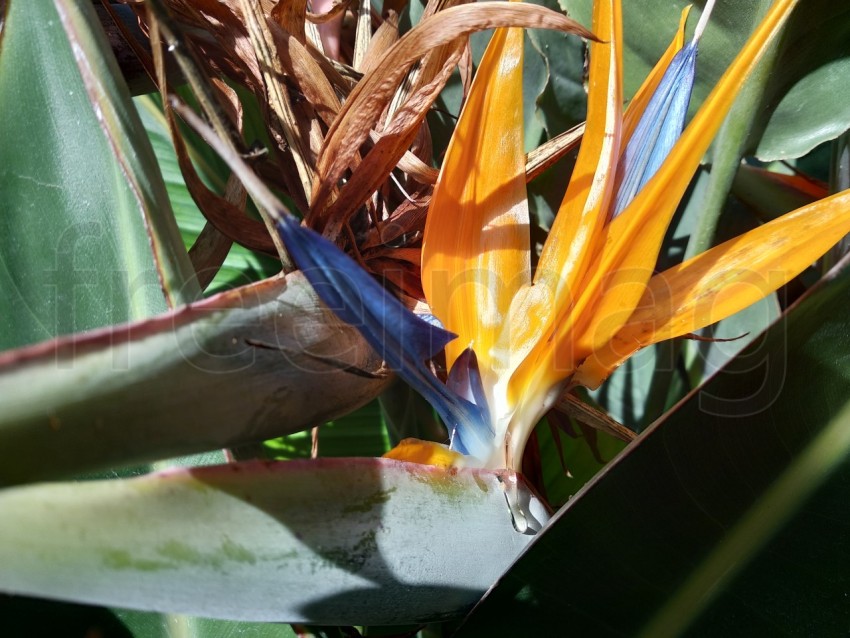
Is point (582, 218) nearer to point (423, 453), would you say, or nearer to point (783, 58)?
point (423, 453)

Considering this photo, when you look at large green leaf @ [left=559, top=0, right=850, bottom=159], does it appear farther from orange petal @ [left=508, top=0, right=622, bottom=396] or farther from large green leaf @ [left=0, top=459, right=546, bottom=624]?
large green leaf @ [left=0, top=459, right=546, bottom=624]

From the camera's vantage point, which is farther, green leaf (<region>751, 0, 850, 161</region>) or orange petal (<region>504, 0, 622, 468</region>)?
green leaf (<region>751, 0, 850, 161</region>)

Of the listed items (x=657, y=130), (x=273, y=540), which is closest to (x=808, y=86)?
(x=657, y=130)

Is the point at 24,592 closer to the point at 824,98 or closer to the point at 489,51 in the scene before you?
the point at 489,51

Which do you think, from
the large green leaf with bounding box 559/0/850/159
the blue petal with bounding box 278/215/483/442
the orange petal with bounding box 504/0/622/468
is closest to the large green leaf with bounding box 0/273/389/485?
the blue petal with bounding box 278/215/483/442

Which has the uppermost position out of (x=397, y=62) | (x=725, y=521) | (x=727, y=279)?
(x=397, y=62)

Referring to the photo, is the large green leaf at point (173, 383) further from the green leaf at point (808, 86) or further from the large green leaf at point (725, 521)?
the green leaf at point (808, 86)

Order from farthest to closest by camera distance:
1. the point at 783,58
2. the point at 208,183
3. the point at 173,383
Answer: the point at 208,183, the point at 783,58, the point at 173,383
